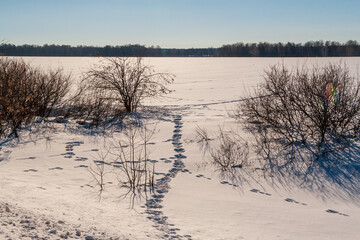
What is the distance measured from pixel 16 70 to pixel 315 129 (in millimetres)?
8567

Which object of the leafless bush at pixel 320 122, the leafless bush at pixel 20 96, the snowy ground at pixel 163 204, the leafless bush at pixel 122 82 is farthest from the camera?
the leafless bush at pixel 122 82

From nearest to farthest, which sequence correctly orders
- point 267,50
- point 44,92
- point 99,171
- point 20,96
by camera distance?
point 99,171 → point 20,96 → point 44,92 → point 267,50

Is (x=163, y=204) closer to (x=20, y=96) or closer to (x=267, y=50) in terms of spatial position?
(x=20, y=96)

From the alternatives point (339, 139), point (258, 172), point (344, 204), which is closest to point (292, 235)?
point (344, 204)

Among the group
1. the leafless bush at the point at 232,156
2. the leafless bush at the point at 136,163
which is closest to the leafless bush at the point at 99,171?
the leafless bush at the point at 136,163

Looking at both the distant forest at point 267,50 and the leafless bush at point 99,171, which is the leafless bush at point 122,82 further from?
the distant forest at point 267,50

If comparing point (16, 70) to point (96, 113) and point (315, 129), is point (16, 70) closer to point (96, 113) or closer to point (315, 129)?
point (96, 113)

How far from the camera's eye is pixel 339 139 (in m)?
7.39

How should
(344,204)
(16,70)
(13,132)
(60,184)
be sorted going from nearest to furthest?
(344,204) → (60,184) → (13,132) → (16,70)

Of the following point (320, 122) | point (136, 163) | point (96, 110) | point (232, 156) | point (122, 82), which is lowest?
Result: point (136, 163)

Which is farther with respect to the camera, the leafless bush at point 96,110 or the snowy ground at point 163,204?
the leafless bush at point 96,110

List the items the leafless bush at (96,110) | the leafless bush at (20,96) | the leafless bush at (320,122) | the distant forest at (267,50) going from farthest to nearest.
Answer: the distant forest at (267,50) → the leafless bush at (96,110) → the leafless bush at (20,96) → the leafless bush at (320,122)

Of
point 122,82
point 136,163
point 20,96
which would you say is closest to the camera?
point 136,163

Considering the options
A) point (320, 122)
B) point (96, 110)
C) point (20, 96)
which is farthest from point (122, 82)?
point (320, 122)
